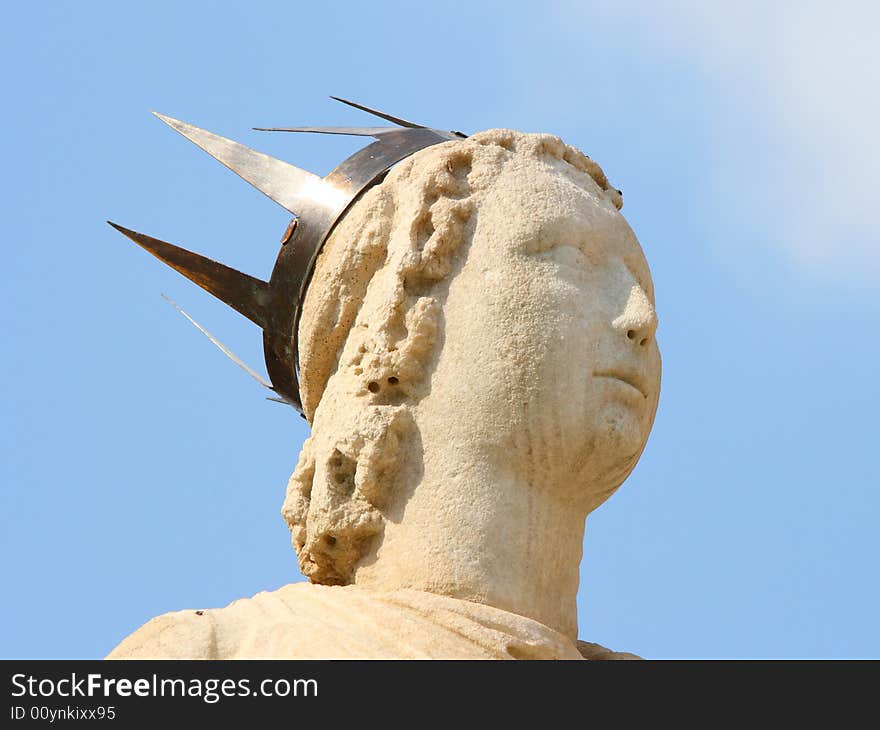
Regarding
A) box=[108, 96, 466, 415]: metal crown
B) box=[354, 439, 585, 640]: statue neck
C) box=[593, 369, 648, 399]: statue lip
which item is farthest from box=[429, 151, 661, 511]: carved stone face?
box=[108, 96, 466, 415]: metal crown

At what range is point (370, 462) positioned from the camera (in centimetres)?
974

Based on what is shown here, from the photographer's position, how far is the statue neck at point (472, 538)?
9.51m

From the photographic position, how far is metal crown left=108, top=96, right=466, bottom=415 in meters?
10.7

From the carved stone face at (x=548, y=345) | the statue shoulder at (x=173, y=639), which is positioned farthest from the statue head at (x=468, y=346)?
the statue shoulder at (x=173, y=639)

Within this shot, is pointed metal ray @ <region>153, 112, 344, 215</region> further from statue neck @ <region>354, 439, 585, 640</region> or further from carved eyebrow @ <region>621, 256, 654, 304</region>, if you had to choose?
statue neck @ <region>354, 439, 585, 640</region>

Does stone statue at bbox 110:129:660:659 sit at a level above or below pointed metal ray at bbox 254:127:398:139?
below

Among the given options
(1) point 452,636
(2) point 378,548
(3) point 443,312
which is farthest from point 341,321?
(1) point 452,636

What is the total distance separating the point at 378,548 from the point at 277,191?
91.5 inches

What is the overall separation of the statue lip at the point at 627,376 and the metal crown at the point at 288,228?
1735mm

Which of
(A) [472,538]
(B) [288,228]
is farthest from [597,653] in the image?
(B) [288,228]

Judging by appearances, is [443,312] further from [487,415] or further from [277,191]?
[277,191]

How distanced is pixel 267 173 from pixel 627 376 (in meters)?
2.48

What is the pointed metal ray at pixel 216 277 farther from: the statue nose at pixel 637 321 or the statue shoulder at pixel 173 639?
the statue shoulder at pixel 173 639

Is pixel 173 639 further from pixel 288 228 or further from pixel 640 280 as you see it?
pixel 640 280
